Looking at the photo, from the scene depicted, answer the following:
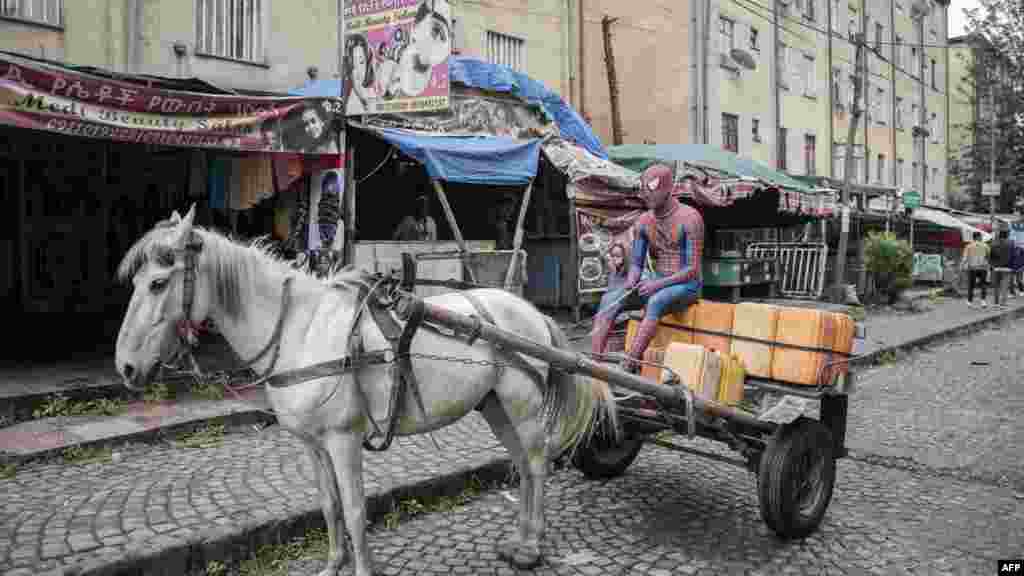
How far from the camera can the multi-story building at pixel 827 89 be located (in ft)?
77.4

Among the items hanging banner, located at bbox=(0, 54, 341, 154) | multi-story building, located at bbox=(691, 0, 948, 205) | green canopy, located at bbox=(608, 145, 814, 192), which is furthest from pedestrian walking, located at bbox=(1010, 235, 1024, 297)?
hanging banner, located at bbox=(0, 54, 341, 154)

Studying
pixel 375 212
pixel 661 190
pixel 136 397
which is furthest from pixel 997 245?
pixel 136 397

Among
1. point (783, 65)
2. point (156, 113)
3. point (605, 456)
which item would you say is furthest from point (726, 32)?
point (605, 456)

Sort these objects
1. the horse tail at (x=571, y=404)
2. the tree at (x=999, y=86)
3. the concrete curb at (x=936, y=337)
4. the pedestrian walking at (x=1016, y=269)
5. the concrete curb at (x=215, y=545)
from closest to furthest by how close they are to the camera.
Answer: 1. the concrete curb at (x=215, y=545)
2. the horse tail at (x=571, y=404)
3. the concrete curb at (x=936, y=337)
4. the pedestrian walking at (x=1016, y=269)
5. the tree at (x=999, y=86)

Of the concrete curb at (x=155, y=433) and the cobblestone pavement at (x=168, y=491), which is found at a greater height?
the concrete curb at (x=155, y=433)

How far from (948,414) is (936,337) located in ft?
23.6

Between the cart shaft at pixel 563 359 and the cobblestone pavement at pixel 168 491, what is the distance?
5.65 feet

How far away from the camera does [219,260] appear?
3.38m

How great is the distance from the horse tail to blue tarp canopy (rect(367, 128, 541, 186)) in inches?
222

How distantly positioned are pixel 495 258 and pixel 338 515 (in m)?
7.57

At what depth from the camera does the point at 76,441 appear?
5812 mm

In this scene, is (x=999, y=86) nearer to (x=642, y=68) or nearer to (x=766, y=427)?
(x=642, y=68)

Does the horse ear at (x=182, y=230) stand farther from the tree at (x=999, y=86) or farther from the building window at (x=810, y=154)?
the tree at (x=999, y=86)

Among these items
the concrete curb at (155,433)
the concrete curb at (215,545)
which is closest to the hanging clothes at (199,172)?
the concrete curb at (155,433)
